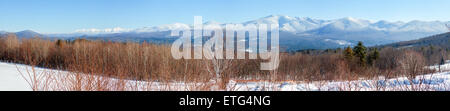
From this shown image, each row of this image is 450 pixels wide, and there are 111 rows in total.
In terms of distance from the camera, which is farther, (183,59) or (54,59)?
(54,59)

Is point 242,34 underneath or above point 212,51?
above

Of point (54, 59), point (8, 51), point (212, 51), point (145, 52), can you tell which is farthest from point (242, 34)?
point (8, 51)

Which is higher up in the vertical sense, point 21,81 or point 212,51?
point 212,51

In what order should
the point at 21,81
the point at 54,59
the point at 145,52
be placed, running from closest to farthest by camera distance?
the point at 21,81, the point at 145,52, the point at 54,59
